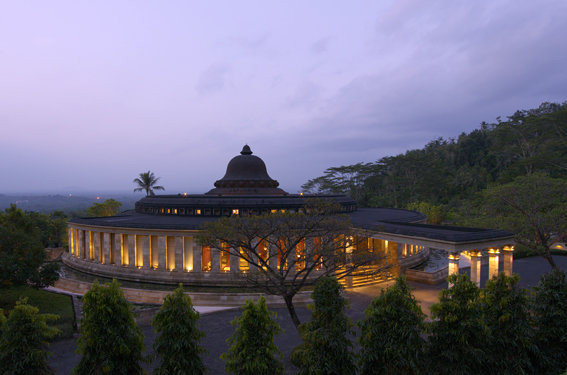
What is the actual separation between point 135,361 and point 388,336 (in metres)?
13.3

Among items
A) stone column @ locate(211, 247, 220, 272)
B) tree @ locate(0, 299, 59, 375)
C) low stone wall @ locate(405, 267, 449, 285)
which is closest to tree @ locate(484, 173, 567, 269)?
low stone wall @ locate(405, 267, 449, 285)

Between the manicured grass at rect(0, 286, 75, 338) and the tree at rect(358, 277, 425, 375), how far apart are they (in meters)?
22.8

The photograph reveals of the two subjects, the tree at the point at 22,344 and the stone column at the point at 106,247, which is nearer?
the tree at the point at 22,344

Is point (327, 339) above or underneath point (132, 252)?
above

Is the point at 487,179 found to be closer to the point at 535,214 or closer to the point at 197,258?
the point at 535,214

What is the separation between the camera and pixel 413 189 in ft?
349

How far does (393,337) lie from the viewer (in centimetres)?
1680

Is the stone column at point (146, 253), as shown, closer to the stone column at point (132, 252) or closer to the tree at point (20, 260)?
the stone column at point (132, 252)

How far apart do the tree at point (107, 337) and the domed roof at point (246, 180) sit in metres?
42.5

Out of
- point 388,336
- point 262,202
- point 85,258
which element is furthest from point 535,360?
point 85,258

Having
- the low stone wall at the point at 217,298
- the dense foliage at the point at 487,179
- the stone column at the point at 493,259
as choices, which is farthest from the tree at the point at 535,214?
the low stone wall at the point at 217,298

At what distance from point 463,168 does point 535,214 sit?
72978 mm

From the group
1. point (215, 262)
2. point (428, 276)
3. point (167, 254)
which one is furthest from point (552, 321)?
point (167, 254)

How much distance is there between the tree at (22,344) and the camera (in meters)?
16.3
